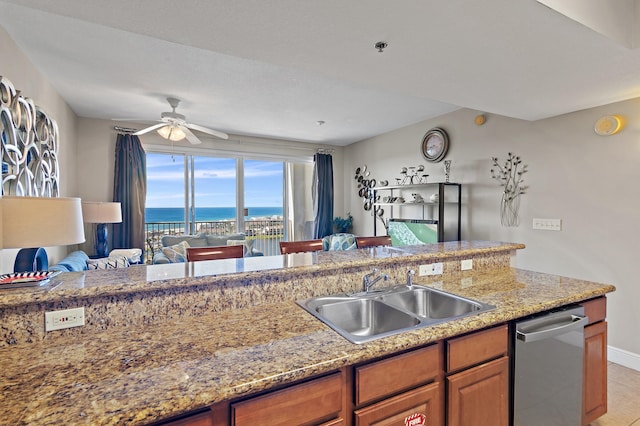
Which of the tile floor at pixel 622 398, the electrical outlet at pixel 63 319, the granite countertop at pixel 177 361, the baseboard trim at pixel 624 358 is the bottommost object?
the tile floor at pixel 622 398

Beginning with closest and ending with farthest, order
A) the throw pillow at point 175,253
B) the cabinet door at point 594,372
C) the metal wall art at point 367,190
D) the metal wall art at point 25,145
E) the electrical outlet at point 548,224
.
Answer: the cabinet door at point 594,372
the metal wall art at point 25,145
the electrical outlet at point 548,224
the throw pillow at point 175,253
the metal wall art at point 367,190

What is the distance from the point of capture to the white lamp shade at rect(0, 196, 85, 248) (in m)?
1.22

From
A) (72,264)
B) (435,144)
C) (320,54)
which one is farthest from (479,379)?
(435,144)

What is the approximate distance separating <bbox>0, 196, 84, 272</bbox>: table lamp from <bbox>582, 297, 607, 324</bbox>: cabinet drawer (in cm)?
Answer: 265

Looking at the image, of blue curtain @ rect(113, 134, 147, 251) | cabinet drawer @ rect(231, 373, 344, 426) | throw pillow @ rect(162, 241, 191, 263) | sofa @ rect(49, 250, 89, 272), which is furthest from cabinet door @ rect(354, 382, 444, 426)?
blue curtain @ rect(113, 134, 147, 251)

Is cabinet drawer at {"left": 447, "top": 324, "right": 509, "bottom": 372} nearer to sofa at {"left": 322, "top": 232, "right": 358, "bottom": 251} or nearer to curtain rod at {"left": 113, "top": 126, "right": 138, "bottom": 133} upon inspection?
sofa at {"left": 322, "top": 232, "right": 358, "bottom": 251}

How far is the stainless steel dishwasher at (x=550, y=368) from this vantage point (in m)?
1.41

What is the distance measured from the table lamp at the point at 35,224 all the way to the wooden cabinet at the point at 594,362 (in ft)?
8.72

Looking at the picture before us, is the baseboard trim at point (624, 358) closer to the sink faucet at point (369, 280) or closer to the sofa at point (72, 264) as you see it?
the sink faucet at point (369, 280)

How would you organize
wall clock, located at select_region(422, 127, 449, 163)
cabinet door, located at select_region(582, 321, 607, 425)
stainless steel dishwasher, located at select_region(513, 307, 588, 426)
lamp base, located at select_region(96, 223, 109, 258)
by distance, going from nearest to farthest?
stainless steel dishwasher, located at select_region(513, 307, 588, 426) < cabinet door, located at select_region(582, 321, 607, 425) < lamp base, located at select_region(96, 223, 109, 258) < wall clock, located at select_region(422, 127, 449, 163)

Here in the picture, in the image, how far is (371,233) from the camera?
5.54 meters

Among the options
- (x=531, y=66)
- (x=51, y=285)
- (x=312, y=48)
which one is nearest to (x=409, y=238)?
(x=531, y=66)

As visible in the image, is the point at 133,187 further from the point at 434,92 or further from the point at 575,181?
the point at 575,181

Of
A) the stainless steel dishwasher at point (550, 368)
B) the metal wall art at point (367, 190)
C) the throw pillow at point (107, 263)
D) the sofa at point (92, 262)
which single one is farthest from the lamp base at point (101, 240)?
the stainless steel dishwasher at point (550, 368)
